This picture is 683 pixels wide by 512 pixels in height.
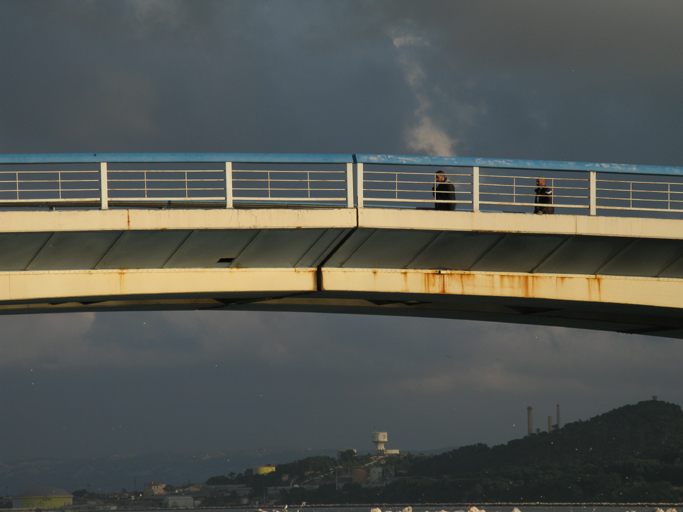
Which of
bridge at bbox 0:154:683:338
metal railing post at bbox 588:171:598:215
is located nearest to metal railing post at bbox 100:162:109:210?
bridge at bbox 0:154:683:338

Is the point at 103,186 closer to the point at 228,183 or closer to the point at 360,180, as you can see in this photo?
the point at 228,183

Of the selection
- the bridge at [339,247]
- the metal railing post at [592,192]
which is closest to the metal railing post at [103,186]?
the bridge at [339,247]

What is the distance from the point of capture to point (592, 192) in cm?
1670

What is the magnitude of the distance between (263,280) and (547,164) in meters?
6.74

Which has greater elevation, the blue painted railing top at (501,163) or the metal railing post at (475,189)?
the blue painted railing top at (501,163)

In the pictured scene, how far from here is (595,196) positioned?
16766mm

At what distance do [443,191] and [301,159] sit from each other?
10.5 ft

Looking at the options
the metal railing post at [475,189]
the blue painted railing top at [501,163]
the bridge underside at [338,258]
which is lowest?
the bridge underside at [338,258]

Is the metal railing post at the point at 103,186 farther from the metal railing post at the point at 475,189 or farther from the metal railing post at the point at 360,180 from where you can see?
the metal railing post at the point at 475,189

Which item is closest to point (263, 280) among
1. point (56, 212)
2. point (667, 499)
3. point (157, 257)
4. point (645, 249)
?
point (157, 257)

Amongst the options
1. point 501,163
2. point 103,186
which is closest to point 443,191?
point 501,163

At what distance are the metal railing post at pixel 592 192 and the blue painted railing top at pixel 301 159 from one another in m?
0.18

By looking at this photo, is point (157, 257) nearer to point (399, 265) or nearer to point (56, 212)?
point (56, 212)

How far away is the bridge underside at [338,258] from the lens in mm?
15023
